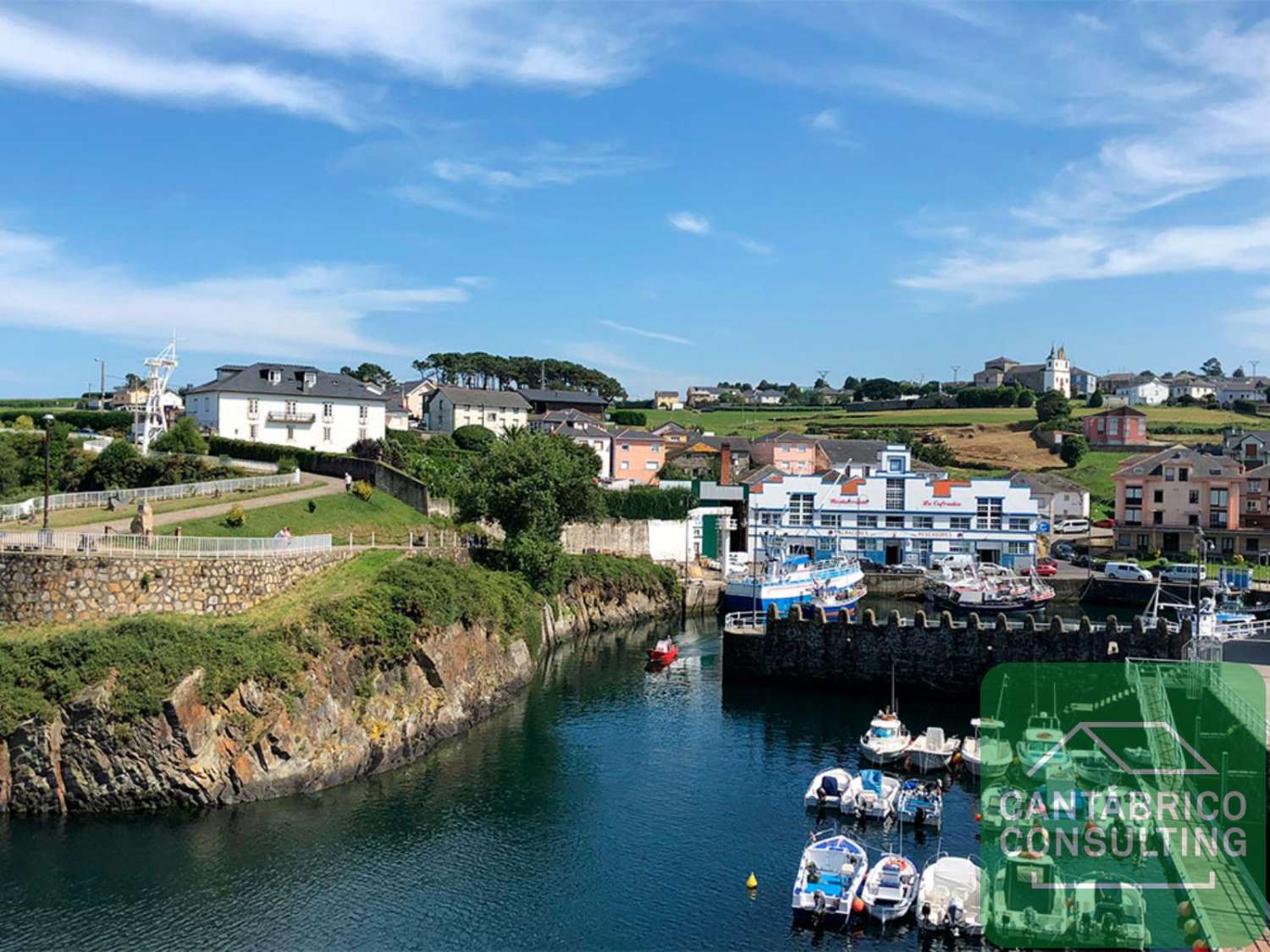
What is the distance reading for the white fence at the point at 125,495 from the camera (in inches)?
1973

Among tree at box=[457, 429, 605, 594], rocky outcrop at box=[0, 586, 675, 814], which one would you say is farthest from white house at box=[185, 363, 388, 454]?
rocky outcrop at box=[0, 586, 675, 814]

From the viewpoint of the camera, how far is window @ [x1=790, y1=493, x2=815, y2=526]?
89688mm

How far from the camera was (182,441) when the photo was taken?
69.6m

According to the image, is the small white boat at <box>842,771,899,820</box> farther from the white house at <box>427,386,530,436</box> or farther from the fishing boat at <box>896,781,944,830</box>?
the white house at <box>427,386,530,436</box>

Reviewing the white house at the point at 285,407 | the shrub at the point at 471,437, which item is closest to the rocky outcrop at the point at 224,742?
the white house at the point at 285,407

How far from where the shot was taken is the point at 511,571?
5959 centimetres

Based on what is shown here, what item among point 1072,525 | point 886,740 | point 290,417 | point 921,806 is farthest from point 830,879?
point 1072,525

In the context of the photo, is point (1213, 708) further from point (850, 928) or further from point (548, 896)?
point (548, 896)

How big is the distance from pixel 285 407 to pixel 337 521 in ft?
76.4

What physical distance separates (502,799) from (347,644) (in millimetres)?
8878

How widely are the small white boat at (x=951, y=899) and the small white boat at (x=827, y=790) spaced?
6602 millimetres

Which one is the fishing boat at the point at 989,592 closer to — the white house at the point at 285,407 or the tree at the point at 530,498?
the tree at the point at 530,498

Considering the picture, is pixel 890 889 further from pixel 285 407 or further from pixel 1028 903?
pixel 285 407

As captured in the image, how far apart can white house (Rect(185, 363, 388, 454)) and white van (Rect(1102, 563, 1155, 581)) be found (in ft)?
196
